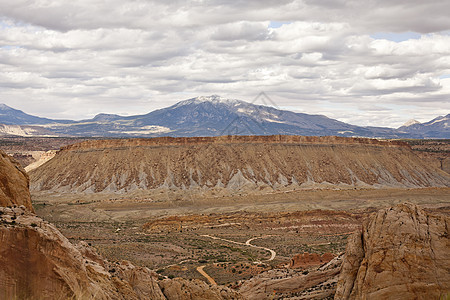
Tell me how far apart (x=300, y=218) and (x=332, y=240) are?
1479cm

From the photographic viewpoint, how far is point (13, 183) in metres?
20.2

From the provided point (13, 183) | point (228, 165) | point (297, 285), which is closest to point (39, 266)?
point (13, 183)

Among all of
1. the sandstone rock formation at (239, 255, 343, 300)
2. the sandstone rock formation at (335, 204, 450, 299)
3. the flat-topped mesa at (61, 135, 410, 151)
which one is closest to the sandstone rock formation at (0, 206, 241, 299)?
the sandstone rock formation at (335, 204, 450, 299)

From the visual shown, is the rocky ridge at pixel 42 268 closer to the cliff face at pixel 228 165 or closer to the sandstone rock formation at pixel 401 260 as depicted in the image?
the sandstone rock formation at pixel 401 260

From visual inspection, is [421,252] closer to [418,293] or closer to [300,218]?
[418,293]

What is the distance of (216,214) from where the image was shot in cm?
7519

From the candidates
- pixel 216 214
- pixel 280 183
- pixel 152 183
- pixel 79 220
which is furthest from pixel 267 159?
pixel 79 220

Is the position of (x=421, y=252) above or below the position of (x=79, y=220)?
above

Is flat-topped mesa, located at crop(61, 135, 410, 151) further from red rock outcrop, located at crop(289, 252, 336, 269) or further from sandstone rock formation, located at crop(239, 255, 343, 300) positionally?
sandstone rock formation, located at crop(239, 255, 343, 300)

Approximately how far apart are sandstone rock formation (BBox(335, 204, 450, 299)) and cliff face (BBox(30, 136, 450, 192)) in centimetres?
8615

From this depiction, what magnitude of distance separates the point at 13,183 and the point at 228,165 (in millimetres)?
94056

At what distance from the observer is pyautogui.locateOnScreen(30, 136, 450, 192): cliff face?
360ft

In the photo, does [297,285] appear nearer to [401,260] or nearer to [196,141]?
[401,260]

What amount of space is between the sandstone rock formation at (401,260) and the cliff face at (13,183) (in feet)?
42.0
